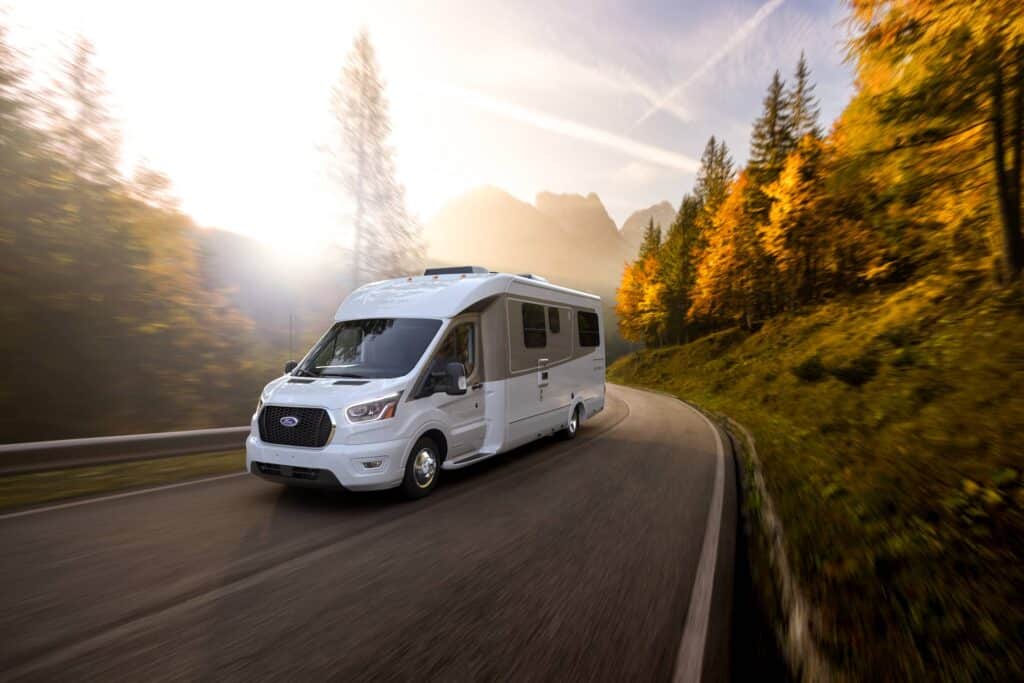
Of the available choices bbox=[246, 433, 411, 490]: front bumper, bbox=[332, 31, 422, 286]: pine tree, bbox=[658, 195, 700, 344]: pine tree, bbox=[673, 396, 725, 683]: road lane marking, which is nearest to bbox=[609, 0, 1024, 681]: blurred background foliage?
bbox=[673, 396, 725, 683]: road lane marking

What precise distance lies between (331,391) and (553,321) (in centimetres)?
512

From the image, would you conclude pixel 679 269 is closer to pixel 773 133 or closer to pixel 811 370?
pixel 773 133

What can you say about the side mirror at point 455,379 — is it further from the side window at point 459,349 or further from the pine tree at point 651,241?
the pine tree at point 651,241

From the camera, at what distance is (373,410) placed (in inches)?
228

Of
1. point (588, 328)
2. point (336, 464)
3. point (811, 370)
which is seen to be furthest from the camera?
A: point (811, 370)

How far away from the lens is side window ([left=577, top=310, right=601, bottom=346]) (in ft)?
38.0

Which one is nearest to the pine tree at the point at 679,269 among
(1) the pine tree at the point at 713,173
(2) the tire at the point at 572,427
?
(1) the pine tree at the point at 713,173

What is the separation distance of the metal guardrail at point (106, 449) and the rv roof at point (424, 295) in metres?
3.31

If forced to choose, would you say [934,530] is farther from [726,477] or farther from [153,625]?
[153,625]

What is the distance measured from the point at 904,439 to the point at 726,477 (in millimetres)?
3312

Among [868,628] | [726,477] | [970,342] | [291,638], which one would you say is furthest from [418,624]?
[970,342]

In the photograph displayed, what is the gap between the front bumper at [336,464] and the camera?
5.63 m

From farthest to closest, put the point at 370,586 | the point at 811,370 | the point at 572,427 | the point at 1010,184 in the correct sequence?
the point at 811,370
the point at 1010,184
the point at 572,427
the point at 370,586

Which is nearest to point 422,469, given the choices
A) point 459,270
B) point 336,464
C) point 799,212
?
point 336,464
